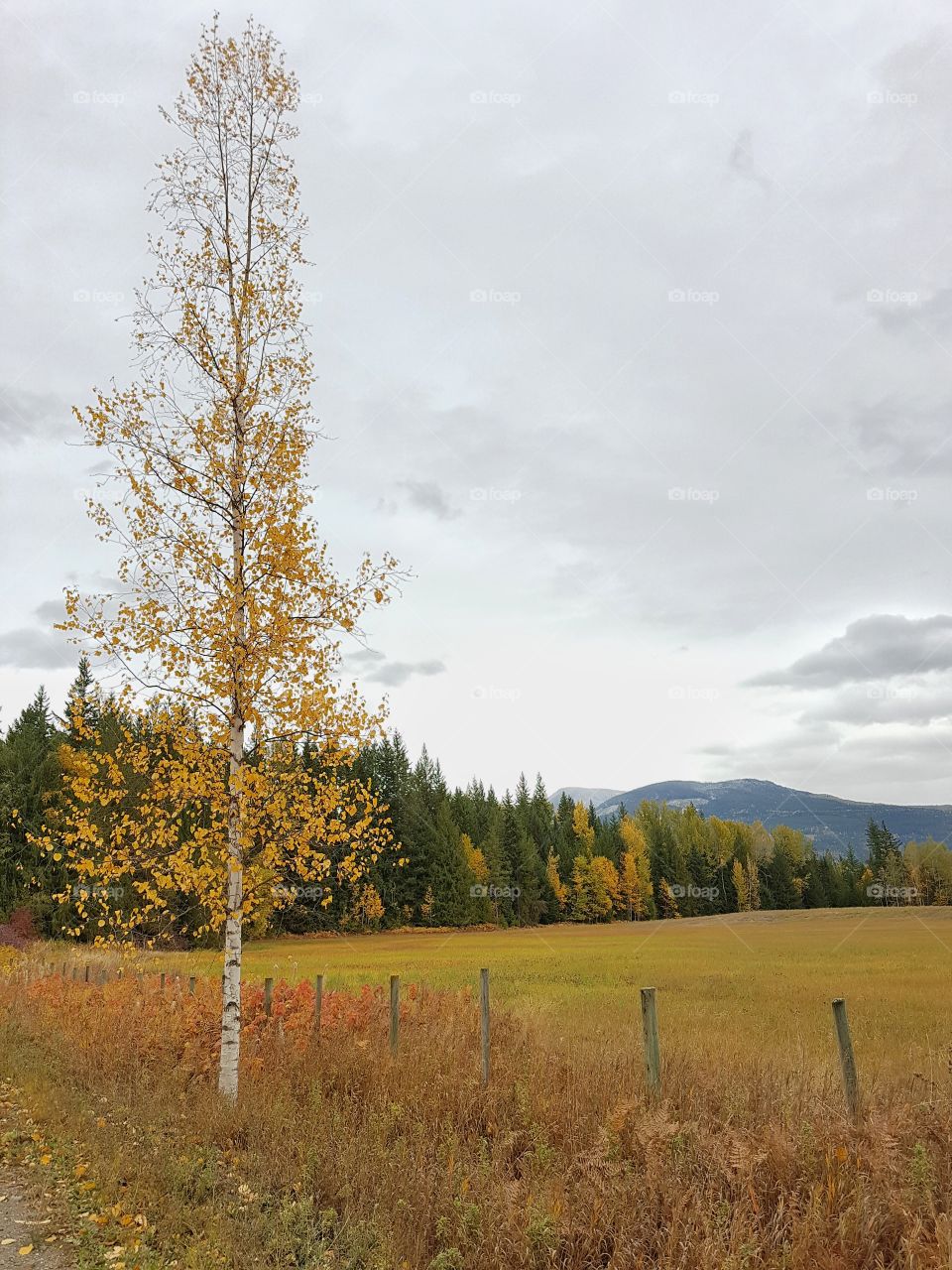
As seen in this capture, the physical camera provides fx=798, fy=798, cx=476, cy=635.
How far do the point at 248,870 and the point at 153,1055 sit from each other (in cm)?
352

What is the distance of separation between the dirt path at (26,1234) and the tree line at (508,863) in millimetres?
32153

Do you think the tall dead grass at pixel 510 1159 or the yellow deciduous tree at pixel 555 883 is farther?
the yellow deciduous tree at pixel 555 883

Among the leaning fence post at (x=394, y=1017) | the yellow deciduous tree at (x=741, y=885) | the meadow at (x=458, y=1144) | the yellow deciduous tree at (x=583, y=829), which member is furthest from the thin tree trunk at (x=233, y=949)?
the yellow deciduous tree at (x=741, y=885)

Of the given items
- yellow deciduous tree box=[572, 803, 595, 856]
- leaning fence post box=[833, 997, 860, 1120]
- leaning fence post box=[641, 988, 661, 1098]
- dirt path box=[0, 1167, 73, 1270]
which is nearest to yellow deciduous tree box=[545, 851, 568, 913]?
yellow deciduous tree box=[572, 803, 595, 856]

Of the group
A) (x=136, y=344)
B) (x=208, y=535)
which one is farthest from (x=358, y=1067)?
(x=136, y=344)

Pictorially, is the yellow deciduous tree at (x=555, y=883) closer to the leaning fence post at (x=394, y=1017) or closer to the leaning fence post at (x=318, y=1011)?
the leaning fence post at (x=318, y=1011)

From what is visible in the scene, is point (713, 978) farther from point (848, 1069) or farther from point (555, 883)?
point (555, 883)

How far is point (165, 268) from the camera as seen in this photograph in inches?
472

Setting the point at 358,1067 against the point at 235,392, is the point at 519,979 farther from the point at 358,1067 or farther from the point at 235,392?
the point at 235,392

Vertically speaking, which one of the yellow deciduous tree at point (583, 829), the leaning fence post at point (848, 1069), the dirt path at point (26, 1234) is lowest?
the dirt path at point (26, 1234)

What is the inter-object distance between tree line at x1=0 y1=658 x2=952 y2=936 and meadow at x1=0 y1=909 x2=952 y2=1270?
27.7 metres

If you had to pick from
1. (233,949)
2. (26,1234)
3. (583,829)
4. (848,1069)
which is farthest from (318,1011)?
(583,829)

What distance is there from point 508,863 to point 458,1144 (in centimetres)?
8115

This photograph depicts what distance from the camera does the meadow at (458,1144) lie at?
5.58m
